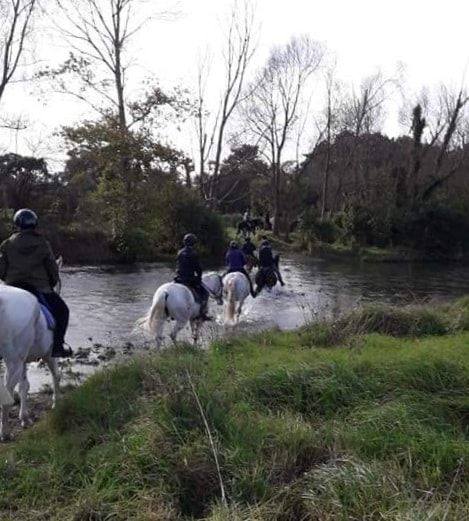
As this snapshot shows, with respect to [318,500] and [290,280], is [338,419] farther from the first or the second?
[290,280]

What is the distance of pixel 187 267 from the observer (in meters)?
12.8

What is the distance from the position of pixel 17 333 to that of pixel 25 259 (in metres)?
1.06

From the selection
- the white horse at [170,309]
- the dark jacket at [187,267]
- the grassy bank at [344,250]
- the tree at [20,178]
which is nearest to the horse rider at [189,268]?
the dark jacket at [187,267]

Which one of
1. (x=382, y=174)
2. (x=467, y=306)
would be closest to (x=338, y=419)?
(x=467, y=306)

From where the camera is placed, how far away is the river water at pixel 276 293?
13927mm

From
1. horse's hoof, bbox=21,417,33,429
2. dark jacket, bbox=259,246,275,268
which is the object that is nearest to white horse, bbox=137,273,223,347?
horse's hoof, bbox=21,417,33,429

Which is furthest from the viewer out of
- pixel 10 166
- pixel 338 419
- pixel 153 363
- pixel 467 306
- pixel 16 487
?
pixel 10 166

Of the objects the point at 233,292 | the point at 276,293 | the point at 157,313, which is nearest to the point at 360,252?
the point at 276,293

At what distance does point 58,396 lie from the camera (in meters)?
8.21

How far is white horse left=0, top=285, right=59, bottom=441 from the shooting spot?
271 inches

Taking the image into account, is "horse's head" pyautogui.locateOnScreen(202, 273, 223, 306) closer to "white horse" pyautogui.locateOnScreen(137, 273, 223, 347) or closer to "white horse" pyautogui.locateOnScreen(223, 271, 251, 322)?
"white horse" pyautogui.locateOnScreen(223, 271, 251, 322)

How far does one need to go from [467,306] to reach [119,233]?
21417mm

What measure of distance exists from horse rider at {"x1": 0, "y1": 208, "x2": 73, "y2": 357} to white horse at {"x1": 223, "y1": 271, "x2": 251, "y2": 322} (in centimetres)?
757

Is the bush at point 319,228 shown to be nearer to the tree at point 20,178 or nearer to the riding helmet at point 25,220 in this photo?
the tree at point 20,178
